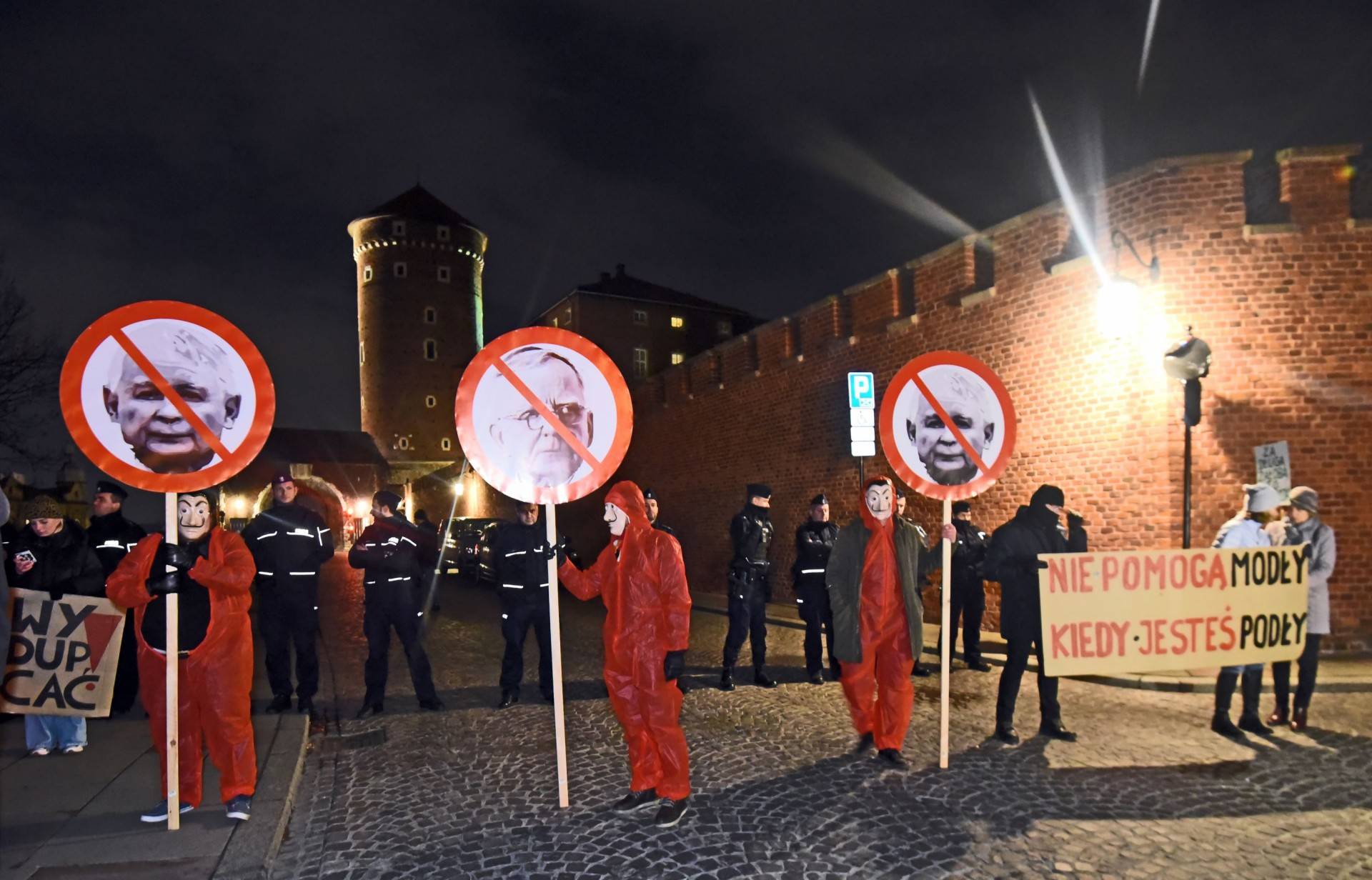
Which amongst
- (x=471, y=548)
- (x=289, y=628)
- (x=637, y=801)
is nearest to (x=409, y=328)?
(x=471, y=548)

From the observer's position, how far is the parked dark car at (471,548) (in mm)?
18984

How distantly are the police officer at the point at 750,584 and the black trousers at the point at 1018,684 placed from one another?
98.4 inches

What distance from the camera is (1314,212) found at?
8.84m

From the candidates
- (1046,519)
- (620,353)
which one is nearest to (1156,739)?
(1046,519)

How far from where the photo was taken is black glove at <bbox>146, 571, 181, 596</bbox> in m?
4.11

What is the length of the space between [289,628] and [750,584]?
4.23 meters

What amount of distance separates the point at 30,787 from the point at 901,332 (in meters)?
11.4

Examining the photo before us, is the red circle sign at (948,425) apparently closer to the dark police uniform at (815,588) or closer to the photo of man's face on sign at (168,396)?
the dark police uniform at (815,588)

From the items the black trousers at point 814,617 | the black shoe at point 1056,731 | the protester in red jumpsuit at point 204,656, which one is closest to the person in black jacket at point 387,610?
the protester in red jumpsuit at point 204,656

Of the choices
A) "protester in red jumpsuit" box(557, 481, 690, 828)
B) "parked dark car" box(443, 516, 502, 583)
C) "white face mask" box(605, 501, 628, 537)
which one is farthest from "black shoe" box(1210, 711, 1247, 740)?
"parked dark car" box(443, 516, 502, 583)

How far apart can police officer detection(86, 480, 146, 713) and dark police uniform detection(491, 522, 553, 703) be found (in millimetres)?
2971

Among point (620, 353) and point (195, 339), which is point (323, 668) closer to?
point (195, 339)

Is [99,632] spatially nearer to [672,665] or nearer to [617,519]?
[617,519]

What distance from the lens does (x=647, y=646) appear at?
14.6ft
